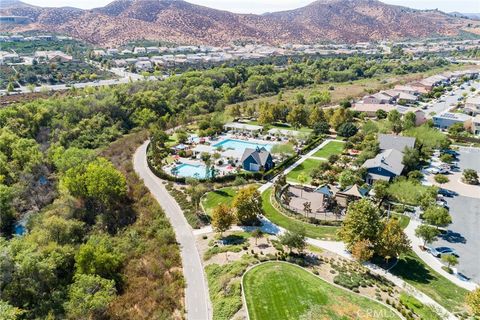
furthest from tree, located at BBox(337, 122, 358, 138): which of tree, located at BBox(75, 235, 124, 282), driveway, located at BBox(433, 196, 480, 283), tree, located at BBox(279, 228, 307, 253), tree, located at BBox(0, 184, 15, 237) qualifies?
tree, located at BBox(0, 184, 15, 237)

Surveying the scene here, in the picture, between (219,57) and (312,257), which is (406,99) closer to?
(312,257)

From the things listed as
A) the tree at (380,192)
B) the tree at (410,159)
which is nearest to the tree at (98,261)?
the tree at (380,192)

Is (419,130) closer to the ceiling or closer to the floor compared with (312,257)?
closer to the ceiling

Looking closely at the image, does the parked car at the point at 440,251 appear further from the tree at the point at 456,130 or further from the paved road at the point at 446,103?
the paved road at the point at 446,103

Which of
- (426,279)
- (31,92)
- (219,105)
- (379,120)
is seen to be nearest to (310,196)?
(426,279)

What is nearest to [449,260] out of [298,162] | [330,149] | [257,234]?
[257,234]

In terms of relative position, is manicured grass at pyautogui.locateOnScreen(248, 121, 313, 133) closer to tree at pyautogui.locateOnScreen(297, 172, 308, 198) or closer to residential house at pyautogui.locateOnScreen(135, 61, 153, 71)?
tree at pyautogui.locateOnScreen(297, 172, 308, 198)

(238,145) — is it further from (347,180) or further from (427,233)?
(427,233)
